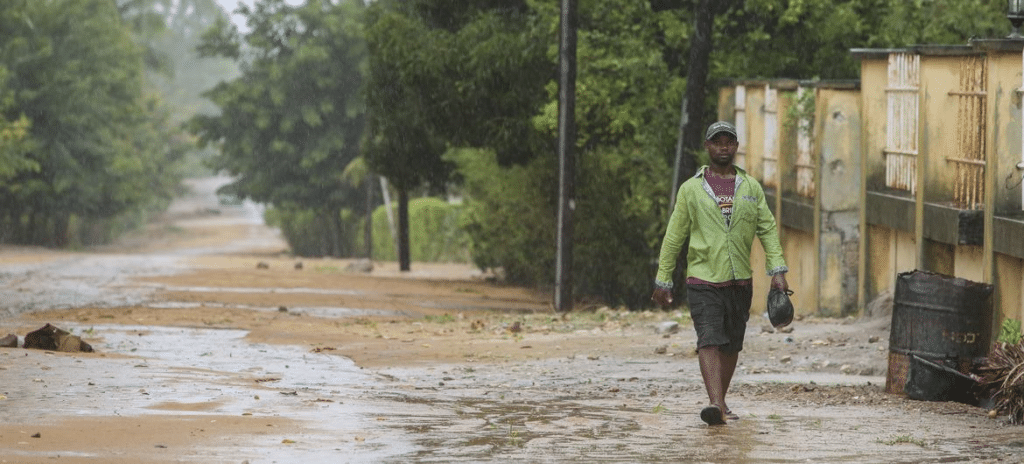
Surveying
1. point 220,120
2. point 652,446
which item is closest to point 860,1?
point 652,446

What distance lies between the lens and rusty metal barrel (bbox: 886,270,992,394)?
10.6 m

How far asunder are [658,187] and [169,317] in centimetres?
869

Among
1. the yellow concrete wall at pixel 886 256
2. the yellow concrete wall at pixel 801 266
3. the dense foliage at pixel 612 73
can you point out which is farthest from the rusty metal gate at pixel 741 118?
the yellow concrete wall at pixel 886 256

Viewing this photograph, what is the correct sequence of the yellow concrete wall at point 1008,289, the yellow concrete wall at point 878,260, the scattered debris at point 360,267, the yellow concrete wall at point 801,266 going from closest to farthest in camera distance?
the yellow concrete wall at point 1008,289 < the yellow concrete wall at point 878,260 < the yellow concrete wall at point 801,266 < the scattered debris at point 360,267

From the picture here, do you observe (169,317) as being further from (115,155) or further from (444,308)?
(115,155)

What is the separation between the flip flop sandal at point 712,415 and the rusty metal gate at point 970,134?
5025 millimetres

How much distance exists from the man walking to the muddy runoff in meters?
0.46

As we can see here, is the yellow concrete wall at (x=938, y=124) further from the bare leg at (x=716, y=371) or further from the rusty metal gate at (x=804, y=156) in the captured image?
the bare leg at (x=716, y=371)

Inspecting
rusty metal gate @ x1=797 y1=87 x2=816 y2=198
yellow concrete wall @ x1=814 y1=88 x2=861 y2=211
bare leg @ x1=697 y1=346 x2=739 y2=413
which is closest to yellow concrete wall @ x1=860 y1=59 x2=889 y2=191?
yellow concrete wall @ x1=814 y1=88 x2=861 y2=211

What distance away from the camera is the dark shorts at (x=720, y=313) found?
31.1 feet

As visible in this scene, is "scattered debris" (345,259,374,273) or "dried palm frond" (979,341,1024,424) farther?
"scattered debris" (345,259,374,273)

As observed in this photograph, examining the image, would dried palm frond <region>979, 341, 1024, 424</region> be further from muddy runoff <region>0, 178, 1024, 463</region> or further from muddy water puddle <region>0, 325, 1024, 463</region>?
muddy water puddle <region>0, 325, 1024, 463</region>

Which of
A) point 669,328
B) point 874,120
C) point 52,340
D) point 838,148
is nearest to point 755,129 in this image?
point 838,148

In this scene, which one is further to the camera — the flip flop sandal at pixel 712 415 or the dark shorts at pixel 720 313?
the dark shorts at pixel 720 313
